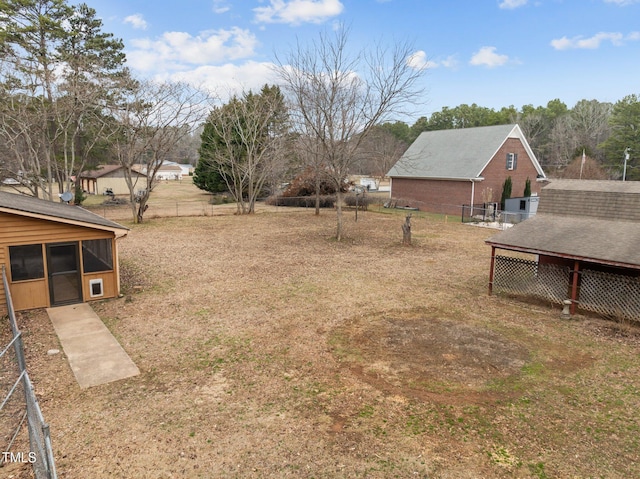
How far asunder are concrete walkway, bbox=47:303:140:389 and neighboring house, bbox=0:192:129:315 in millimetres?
651

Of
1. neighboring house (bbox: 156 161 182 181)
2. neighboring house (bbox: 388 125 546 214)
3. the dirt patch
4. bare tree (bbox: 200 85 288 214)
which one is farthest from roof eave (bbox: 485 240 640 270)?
neighboring house (bbox: 156 161 182 181)

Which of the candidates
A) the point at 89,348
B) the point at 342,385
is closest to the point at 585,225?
the point at 342,385

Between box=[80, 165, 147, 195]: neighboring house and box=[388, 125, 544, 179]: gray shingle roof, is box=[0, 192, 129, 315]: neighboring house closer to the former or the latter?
box=[388, 125, 544, 179]: gray shingle roof

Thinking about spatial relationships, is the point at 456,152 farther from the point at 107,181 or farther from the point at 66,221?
the point at 107,181

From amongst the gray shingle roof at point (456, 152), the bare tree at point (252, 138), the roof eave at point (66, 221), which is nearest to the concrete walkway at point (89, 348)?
the roof eave at point (66, 221)

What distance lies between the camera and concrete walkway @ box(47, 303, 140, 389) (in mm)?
8469

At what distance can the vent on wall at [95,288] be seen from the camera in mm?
12852

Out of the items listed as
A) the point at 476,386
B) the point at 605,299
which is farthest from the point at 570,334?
the point at 476,386

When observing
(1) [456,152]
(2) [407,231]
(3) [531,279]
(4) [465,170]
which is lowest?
(3) [531,279]

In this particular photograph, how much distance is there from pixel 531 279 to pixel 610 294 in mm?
2275

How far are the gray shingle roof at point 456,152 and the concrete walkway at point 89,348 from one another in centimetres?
2460

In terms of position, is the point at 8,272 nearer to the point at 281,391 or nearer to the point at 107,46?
the point at 281,391

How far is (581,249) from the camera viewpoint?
11688 mm

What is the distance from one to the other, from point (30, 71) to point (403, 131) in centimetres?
7567
